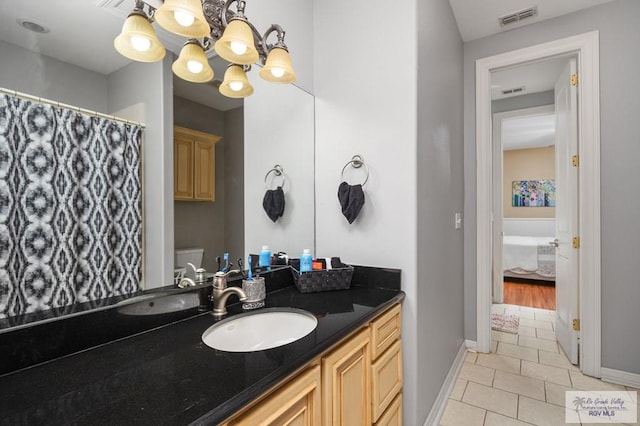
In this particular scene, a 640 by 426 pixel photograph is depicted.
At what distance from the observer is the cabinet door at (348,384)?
1009mm

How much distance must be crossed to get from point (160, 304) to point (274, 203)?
0.82m

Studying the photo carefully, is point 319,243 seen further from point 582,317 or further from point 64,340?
point 582,317

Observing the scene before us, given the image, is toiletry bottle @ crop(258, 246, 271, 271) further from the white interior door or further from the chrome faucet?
the white interior door

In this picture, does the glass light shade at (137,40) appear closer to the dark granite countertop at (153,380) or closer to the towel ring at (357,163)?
the dark granite countertop at (153,380)

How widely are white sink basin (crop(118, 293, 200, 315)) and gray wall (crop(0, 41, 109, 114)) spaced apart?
0.61 m

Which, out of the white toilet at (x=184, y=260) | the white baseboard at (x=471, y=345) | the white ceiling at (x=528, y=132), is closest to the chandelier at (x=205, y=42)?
the white toilet at (x=184, y=260)

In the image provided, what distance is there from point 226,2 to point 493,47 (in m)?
2.54

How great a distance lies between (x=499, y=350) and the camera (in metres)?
2.83

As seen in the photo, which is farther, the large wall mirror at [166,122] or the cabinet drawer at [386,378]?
the cabinet drawer at [386,378]

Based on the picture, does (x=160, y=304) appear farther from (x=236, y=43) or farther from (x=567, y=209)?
(x=567, y=209)

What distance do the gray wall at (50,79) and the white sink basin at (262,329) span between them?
809mm

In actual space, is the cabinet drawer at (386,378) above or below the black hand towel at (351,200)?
below

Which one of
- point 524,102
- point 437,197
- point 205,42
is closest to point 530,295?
point 524,102

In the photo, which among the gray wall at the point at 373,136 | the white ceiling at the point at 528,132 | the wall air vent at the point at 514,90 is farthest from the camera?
the white ceiling at the point at 528,132
